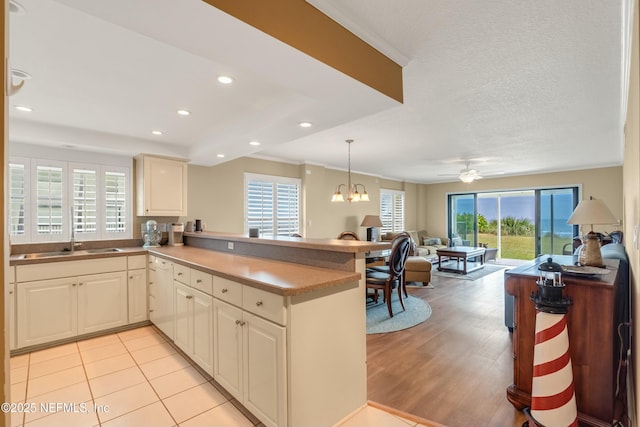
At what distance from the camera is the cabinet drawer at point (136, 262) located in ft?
12.0

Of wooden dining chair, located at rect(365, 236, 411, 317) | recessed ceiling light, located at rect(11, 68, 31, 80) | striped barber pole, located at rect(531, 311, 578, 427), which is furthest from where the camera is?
wooden dining chair, located at rect(365, 236, 411, 317)

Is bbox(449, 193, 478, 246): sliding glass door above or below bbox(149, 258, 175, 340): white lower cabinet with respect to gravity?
above

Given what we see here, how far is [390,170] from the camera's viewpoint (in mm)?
7477

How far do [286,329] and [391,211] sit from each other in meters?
7.57

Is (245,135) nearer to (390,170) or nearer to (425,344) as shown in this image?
(425,344)

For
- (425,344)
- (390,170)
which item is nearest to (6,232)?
(425,344)

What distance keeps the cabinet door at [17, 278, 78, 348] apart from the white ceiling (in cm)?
164

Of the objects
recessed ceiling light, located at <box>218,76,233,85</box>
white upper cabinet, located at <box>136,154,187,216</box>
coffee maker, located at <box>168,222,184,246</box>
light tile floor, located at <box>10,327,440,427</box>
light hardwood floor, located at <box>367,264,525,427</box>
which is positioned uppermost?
recessed ceiling light, located at <box>218,76,233,85</box>

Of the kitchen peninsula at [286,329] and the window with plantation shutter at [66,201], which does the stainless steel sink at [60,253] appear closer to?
the window with plantation shutter at [66,201]

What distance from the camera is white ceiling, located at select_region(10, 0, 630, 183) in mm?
1571

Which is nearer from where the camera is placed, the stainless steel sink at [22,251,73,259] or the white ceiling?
the white ceiling

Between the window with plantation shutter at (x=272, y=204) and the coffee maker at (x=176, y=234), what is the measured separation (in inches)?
48.6

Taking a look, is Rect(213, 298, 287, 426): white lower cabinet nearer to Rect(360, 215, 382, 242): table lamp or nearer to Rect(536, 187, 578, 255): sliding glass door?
Rect(360, 215, 382, 242): table lamp

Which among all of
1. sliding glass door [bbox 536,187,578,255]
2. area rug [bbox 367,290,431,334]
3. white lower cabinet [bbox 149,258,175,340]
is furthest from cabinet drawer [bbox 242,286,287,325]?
sliding glass door [bbox 536,187,578,255]
